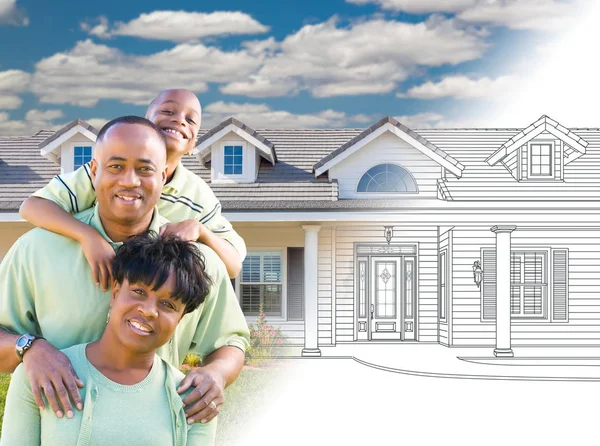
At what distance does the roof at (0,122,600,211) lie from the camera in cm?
985

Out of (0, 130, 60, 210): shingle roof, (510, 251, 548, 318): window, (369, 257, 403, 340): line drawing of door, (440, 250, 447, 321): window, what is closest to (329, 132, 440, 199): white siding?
(440, 250, 447, 321): window

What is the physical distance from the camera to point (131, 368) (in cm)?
125

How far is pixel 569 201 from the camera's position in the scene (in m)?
12.0

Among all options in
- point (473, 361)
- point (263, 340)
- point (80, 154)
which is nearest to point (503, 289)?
point (473, 361)

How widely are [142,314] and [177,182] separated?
0.53 m

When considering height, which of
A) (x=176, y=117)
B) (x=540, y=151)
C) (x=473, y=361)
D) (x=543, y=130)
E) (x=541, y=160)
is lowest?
(x=473, y=361)

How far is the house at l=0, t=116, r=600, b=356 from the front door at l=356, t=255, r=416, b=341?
0.03 metres

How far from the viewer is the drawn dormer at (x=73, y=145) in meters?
9.51

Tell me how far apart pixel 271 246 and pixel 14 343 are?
8.93 m

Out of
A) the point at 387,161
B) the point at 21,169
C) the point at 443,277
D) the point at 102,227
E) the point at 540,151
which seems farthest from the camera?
the point at 540,151

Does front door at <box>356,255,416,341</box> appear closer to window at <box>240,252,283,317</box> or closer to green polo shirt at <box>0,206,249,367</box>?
window at <box>240,252,283,317</box>

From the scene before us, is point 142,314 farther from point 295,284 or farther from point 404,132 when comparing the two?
point 404,132

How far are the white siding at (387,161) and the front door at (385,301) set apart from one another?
1103 mm

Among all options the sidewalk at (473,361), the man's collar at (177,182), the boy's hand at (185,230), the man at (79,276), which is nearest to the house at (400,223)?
the sidewalk at (473,361)
